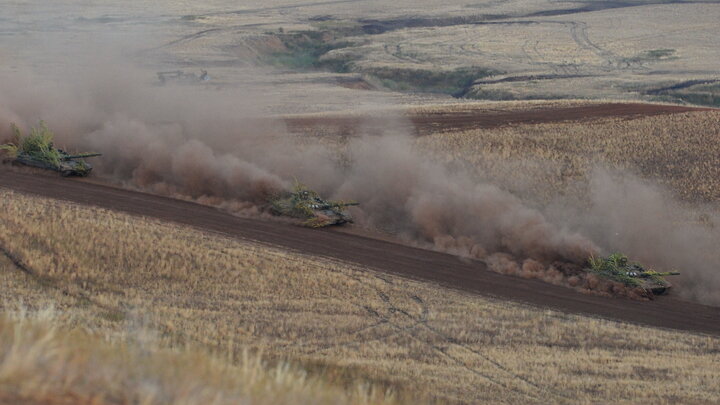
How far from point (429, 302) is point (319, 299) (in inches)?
138

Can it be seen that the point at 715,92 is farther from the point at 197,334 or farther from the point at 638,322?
the point at 197,334

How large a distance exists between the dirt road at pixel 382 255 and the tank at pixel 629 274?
54cm

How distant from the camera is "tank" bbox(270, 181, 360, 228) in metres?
34.3

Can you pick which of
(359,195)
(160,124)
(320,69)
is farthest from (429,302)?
(320,69)

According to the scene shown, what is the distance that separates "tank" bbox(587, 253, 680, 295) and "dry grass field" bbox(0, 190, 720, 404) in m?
4.45

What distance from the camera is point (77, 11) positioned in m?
125

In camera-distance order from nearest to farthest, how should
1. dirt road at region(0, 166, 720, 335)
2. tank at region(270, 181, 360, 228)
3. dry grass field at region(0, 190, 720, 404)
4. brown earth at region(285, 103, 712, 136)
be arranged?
dry grass field at region(0, 190, 720, 404), dirt road at region(0, 166, 720, 335), tank at region(270, 181, 360, 228), brown earth at region(285, 103, 712, 136)

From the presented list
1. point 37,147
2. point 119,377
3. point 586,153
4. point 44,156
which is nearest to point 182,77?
point 37,147

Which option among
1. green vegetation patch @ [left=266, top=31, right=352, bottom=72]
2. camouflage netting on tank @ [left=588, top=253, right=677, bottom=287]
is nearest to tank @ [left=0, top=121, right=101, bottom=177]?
camouflage netting on tank @ [left=588, top=253, right=677, bottom=287]

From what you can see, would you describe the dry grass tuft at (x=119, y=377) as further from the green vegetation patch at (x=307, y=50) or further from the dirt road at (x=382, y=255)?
the green vegetation patch at (x=307, y=50)

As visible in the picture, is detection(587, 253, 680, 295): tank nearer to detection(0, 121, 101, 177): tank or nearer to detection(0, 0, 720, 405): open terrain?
detection(0, 0, 720, 405): open terrain

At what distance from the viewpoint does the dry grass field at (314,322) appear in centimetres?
1518

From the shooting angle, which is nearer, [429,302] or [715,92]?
[429,302]

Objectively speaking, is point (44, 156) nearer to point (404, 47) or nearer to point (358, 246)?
point (358, 246)
